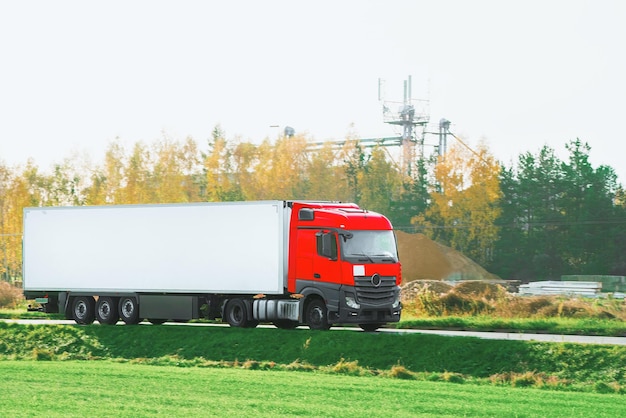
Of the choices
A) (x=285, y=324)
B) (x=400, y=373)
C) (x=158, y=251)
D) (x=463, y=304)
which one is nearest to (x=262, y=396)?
(x=400, y=373)

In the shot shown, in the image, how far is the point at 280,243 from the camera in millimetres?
28547

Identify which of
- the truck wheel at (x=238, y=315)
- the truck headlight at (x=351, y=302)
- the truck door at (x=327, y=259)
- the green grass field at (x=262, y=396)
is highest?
the truck door at (x=327, y=259)

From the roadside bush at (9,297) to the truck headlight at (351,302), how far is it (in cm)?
1975

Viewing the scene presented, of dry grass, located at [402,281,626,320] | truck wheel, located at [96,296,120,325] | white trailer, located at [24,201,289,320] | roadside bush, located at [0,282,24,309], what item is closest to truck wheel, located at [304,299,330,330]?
white trailer, located at [24,201,289,320]

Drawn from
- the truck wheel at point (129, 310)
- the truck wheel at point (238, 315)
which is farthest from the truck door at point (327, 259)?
the truck wheel at point (129, 310)

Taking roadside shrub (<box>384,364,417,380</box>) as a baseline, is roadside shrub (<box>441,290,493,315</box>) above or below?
above

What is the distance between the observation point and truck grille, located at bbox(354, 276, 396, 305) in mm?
27312

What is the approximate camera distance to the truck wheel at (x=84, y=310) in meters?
32.9

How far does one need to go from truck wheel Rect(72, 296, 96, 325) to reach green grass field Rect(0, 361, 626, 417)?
9.62 meters

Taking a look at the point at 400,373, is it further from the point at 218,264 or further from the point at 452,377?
the point at 218,264

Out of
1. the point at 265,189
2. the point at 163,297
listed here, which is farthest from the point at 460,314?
the point at 265,189

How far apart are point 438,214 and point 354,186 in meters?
6.12

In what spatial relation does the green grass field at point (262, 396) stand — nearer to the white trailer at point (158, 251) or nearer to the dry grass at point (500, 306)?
the white trailer at point (158, 251)

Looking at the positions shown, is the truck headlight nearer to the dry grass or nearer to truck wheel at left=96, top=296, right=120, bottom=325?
the dry grass
